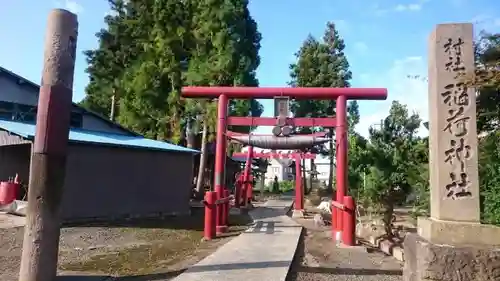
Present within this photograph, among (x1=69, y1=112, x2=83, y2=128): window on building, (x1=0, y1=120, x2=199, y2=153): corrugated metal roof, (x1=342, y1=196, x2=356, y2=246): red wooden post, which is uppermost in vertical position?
(x1=69, y1=112, x2=83, y2=128): window on building

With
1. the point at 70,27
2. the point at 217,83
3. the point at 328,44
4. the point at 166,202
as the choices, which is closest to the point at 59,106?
the point at 70,27

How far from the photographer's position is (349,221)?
9.25 m

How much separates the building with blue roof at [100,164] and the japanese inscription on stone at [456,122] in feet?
35.1

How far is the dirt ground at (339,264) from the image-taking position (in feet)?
21.3

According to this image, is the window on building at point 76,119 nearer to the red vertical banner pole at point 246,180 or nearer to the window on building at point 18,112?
the window on building at point 18,112

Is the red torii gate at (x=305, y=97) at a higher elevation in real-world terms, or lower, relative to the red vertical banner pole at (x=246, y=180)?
higher

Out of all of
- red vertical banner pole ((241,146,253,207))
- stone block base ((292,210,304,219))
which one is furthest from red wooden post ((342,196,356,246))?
red vertical banner pole ((241,146,253,207))

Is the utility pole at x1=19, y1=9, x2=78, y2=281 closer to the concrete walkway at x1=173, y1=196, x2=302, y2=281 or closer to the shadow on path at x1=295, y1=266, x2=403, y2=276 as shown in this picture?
the concrete walkway at x1=173, y1=196, x2=302, y2=281

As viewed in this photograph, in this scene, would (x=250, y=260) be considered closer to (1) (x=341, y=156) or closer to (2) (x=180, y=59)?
(1) (x=341, y=156)

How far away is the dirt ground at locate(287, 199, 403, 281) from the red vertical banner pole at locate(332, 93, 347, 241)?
72cm

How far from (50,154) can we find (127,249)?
426 centimetres

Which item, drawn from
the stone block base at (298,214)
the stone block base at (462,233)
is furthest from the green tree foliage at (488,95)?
Result: the stone block base at (298,214)

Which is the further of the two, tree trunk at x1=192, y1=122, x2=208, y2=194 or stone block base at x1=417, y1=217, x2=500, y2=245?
tree trunk at x1=192, y1=122, x2=208, y2=194

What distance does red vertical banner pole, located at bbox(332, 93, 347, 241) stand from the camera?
10.1 m
